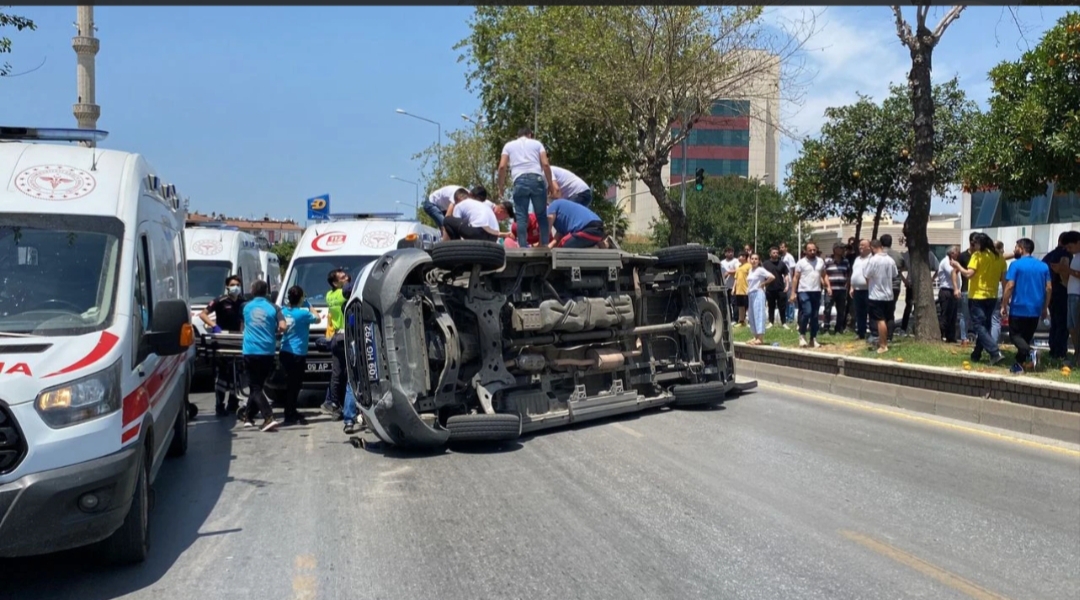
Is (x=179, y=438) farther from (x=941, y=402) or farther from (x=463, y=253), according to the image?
(x=941, y=402)

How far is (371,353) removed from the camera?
8.74m

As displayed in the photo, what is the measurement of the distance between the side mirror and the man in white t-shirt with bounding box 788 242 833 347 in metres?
12.0

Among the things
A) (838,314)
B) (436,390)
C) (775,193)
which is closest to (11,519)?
→ (436,390)

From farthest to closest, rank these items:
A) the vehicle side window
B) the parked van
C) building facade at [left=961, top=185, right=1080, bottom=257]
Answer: building facade at [left=961, top=185, right=1080, bottom=257], the parked van, the vehicle side window

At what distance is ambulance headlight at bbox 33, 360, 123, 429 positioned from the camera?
5066 millimetres

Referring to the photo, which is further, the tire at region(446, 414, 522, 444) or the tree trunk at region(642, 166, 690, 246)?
the tree trunk at region(642, 166, 690, 246)

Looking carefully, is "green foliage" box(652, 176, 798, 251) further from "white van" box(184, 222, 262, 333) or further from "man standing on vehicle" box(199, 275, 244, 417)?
"man standing on vehicle" box(199, 275, 244, 417)

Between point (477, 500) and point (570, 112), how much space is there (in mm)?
18840

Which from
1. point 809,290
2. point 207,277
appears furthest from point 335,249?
point 809,290

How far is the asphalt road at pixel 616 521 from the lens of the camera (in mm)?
5520

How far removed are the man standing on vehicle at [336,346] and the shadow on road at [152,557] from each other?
2.30 meters

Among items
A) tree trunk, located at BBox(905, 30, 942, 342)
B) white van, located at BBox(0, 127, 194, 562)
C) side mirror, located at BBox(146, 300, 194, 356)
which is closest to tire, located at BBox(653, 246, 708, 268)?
white van, located at BBox(0, 127, 194, 562)

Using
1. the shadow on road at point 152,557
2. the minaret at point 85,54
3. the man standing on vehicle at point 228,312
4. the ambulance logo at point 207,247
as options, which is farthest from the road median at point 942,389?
the minaret at point 85,54

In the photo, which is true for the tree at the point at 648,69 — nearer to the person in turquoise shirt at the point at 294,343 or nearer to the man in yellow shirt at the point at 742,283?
the man in yellow shirt at the point at 742,283
